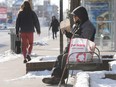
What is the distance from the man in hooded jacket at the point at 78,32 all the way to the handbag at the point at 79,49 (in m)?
0.44

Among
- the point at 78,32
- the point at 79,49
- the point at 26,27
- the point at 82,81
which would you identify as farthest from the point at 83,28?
the point at 26,27

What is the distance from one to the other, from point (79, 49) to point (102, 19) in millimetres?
12380

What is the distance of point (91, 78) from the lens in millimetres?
6688

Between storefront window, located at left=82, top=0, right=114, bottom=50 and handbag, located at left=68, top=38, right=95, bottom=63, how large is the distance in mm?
11870

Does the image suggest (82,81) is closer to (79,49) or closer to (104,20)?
(79,49)

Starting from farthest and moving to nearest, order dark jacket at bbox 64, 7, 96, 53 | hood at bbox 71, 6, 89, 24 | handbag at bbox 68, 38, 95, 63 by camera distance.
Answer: hood at bbox 71, 6, 89, 24 → dark jacket at bbox 64, 7, 96, 53 → handbag at bbox 68, 38, 95, 63

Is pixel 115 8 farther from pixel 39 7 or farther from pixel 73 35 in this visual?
pixel 39 7

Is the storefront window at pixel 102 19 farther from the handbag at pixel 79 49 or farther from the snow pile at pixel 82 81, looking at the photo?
the snow pile at pixel 82 81

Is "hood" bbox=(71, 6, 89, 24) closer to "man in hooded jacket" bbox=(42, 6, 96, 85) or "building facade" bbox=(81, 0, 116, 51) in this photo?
"man in hooded jacket" bbox=(42, 6, 96, 85)

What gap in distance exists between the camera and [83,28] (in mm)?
→ 7750

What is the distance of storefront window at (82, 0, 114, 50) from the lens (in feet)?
62.5

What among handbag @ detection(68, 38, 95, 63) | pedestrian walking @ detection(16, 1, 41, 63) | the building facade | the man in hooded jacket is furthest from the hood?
the building facade

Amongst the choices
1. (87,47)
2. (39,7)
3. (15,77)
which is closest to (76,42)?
(87,47)

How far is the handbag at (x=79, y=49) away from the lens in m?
7.05
